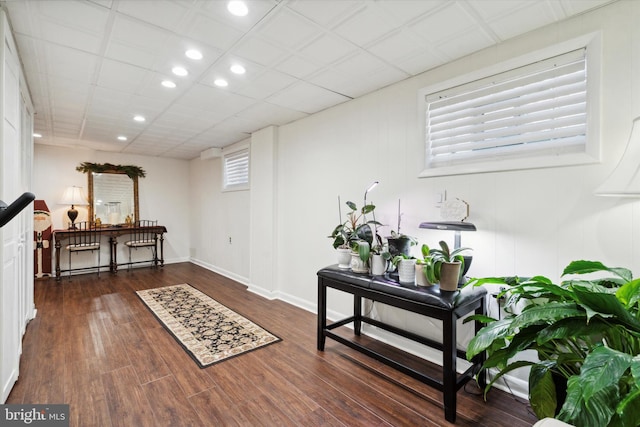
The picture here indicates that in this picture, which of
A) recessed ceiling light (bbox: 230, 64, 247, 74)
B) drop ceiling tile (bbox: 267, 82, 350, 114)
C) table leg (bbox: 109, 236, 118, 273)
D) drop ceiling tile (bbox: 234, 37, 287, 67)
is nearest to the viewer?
drop ceiling tile (bbox: 234, 37, 287, 67)

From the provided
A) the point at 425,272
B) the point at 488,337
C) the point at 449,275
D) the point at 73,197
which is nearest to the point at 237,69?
the point at 425,272

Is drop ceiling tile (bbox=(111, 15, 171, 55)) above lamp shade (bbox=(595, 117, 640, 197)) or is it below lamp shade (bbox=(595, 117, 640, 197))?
above

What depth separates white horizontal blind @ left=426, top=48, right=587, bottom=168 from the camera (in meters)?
1.90

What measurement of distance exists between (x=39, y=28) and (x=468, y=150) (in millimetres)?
3128

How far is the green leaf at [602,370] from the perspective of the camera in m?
0.93

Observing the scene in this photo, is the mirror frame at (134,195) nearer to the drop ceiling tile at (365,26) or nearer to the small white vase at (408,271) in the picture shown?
the drop ceiling tile at (365,26)

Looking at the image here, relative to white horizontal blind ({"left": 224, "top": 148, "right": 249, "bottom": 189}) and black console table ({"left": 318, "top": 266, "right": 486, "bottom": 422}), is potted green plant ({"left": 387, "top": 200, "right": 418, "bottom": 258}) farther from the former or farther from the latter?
white horizontal blind ({"left": 224, "top": 148, "right": 249, "bottom": 189})

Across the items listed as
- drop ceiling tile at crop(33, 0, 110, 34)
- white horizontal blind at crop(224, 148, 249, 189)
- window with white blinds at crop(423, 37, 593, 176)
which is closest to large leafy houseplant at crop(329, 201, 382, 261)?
window with white blinds at crop(423, 37, 593, 176)

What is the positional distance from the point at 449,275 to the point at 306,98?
7.46ft

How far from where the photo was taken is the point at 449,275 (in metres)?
1.96

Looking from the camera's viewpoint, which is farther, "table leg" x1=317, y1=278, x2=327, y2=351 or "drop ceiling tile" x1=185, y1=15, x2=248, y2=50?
"table leg" x1=317, y1=278, x2=327, y2=351

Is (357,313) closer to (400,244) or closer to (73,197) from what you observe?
(400,244)

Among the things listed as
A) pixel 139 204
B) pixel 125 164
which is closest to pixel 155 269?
pixel 139 204

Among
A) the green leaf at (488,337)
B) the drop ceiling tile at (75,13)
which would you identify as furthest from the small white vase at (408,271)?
the drop ceiling tile at (75,13)
